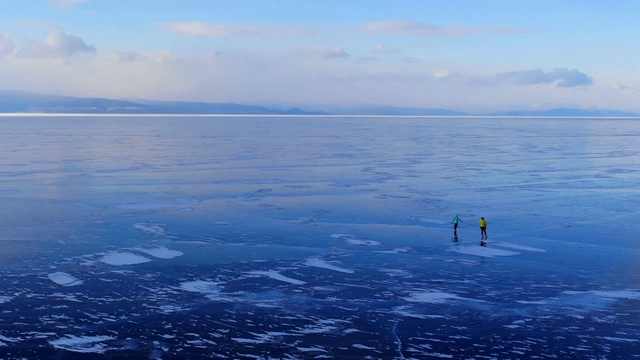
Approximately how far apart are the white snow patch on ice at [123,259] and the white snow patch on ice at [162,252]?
438 mm

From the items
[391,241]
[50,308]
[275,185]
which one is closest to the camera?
[50,308]

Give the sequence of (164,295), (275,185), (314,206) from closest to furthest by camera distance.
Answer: (164,295) < (314,206) < (275,185)

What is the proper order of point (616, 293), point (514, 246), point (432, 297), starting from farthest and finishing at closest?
1. point (514, 246)
2. point (616, 293)
3. point (432, 297)

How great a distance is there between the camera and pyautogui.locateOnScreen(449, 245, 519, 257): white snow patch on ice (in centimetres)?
1975

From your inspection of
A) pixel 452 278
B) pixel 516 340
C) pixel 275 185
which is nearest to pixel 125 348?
pixel 516 340

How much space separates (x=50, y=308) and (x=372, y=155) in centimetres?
4152

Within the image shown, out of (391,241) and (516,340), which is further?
(391,241)

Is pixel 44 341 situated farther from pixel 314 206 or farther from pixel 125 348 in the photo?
pixel 314 206

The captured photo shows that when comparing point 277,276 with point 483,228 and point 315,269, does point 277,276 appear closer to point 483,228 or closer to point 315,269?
point 315,269

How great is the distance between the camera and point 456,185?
112 ft

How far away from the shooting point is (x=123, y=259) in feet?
60.3

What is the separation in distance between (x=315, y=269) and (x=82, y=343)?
22.8 ft

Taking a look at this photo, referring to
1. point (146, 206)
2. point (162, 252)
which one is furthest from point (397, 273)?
point (146, 206)

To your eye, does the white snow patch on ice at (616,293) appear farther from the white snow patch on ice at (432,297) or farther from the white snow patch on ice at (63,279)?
the white snow patch on ice at (63,279)
